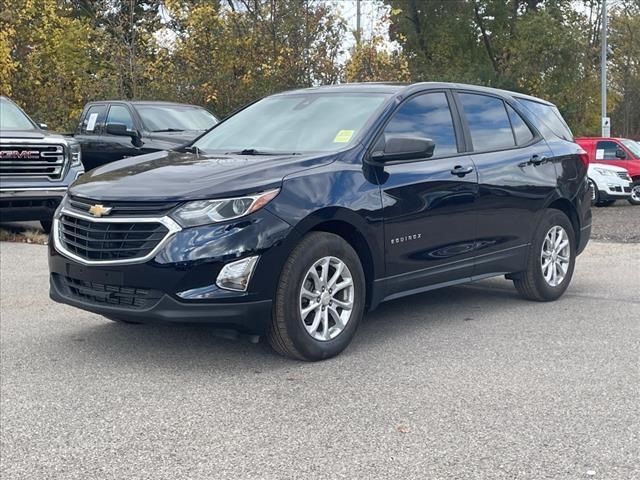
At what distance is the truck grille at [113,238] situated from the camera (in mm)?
4594

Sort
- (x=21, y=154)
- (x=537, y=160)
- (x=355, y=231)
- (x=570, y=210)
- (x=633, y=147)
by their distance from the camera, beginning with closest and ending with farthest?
(x=355, y=231)
(x=537, y=160)
(x=570, y=210)
(x=21, y=154)
(x=633, y=147)

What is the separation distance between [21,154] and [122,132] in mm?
1392

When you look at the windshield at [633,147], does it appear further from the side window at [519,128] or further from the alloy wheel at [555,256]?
the side window at [519,128]

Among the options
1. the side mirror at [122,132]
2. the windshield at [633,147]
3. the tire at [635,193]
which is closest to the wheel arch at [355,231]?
the side mirror at [122,132]

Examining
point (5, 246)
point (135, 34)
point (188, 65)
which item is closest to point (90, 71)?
point (135, 34)

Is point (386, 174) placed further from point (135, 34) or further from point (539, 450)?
point (135, 34)

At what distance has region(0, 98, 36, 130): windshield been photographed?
11.3 m

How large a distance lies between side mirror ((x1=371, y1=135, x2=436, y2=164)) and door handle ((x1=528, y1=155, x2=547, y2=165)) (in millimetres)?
1695

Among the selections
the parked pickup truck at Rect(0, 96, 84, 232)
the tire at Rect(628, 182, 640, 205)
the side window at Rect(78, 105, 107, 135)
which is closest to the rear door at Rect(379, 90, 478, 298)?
the parked pickup truck at Rect(0, 96, 84, 232)

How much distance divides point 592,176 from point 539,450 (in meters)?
16.7

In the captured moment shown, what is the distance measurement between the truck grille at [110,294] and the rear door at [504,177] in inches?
103

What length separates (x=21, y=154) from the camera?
10.5 m

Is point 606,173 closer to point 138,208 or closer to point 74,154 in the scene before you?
point 74,154

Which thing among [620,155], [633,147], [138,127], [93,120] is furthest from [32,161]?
[633,147]
